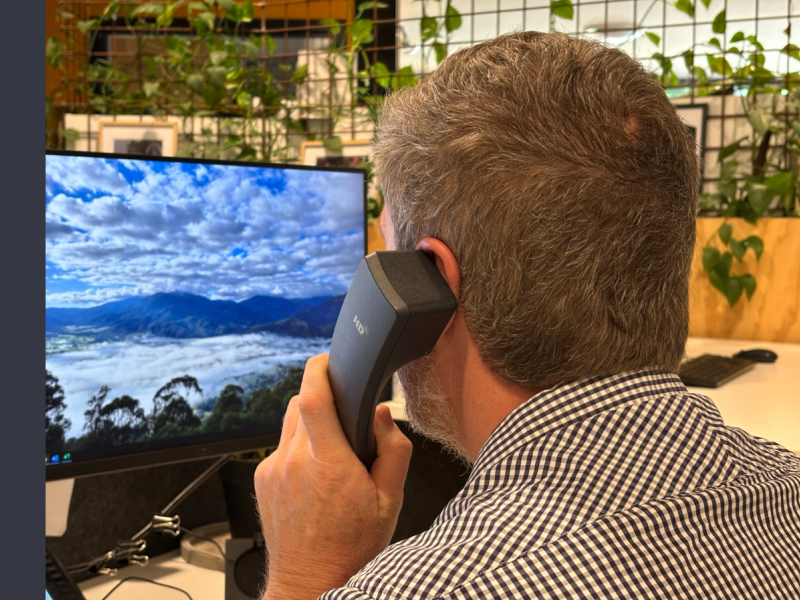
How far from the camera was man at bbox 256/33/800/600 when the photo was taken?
0.42m

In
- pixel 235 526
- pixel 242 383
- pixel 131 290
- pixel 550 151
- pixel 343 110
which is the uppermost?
pixel 343 110

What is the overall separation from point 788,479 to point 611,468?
0.17 meters

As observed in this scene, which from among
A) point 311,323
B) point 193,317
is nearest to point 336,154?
point 311,323

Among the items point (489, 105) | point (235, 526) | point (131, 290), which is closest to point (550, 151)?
point (489, 105)

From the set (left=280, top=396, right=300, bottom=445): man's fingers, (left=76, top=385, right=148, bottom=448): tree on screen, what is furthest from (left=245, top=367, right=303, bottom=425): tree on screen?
(left=280, top=396, right=300, bottom=445): man's fingers

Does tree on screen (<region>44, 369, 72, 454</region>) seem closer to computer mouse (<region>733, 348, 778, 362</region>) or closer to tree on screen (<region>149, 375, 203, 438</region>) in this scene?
tree on screen (<region>149, 375, 203, 438</region>)

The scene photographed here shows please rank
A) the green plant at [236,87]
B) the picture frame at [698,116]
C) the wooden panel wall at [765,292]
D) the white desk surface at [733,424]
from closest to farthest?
the white desk surface at [733,424], the wooden panel wall at [765,292], the picture frame at [698,116], the green plant at [236,87]

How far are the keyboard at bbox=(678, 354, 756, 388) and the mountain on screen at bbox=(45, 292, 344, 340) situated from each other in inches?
22.8

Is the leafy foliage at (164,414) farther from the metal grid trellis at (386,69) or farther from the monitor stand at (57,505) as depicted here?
the metal grid trellis at (386,69)

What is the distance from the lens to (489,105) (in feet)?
1.72

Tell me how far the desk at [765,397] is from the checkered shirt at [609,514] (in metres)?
0.41

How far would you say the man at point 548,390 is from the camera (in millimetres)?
421

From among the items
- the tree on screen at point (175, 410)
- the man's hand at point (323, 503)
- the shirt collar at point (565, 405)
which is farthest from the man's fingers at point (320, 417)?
the tree on screen at point (175, 410)

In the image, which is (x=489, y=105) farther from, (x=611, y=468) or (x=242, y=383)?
(x=242, y=383)
